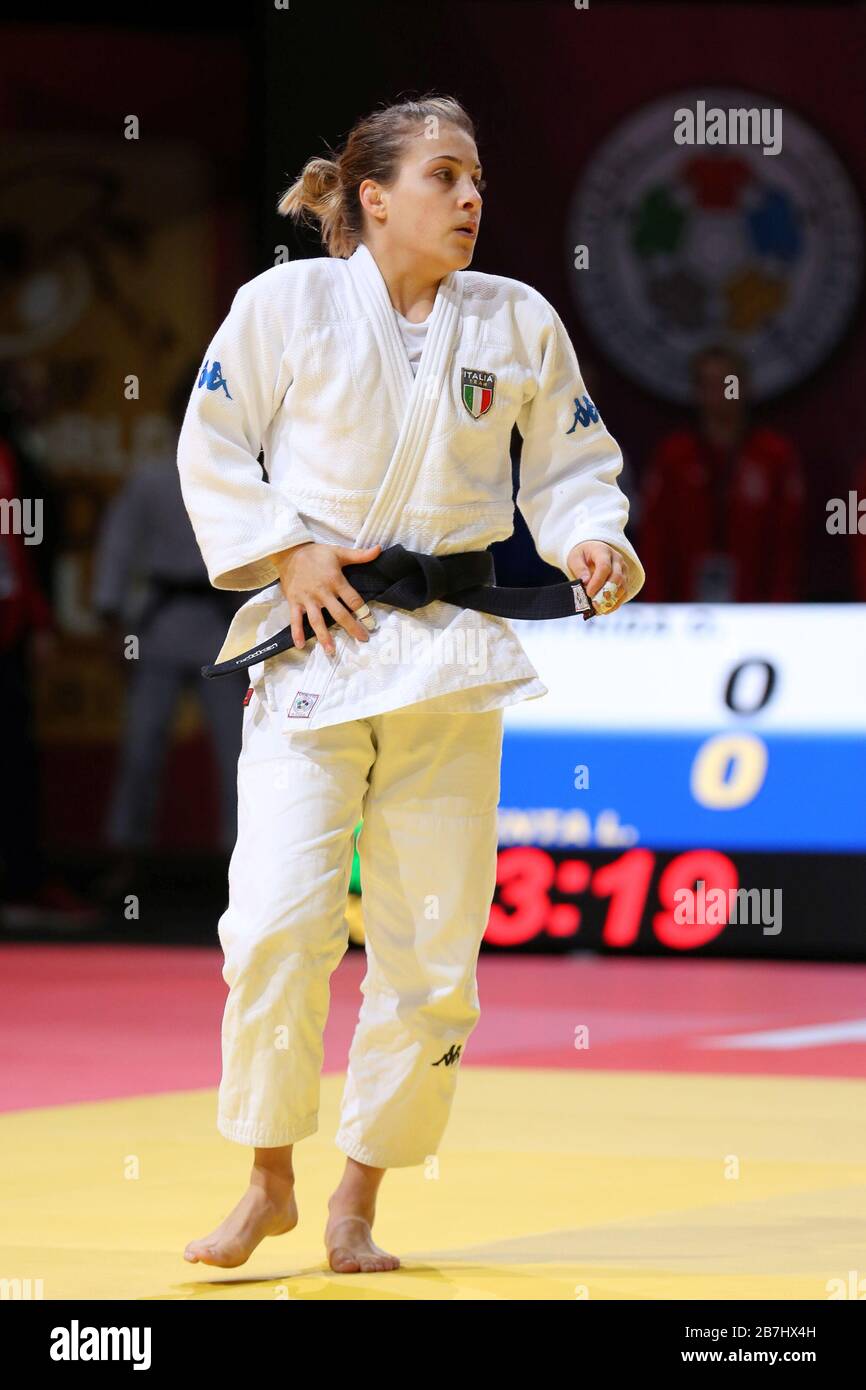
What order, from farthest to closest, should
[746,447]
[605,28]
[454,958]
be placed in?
[605,28]
[746,447]
[454,958]

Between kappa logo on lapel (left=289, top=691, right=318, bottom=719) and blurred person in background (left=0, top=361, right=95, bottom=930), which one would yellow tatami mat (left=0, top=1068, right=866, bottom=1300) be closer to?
kappa logo on lapel (left=289, top=691, right=318, bottom=719)

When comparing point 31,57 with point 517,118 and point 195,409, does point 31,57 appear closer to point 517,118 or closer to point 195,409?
point 517,118

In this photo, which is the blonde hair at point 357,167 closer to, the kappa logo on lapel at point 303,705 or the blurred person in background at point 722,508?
the kappa logo on lapel at point 303,705

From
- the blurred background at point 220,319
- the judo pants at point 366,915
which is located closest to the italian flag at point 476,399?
the judo pants at point 366,915

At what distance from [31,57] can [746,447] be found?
4127mm

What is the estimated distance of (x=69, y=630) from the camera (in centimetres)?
1124

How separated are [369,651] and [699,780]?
4.22 metres

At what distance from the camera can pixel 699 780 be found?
7.44 metres

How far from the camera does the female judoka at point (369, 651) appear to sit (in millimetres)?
3277

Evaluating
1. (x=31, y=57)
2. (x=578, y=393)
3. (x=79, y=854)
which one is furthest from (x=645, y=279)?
(x=578, y=393)

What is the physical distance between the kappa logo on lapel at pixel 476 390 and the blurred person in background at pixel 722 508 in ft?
16.9

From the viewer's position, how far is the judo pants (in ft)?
10.6

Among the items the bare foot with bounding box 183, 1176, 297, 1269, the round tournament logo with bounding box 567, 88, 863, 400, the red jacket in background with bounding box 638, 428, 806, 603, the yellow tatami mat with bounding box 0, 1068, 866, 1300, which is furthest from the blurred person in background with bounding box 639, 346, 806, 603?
the bare foot with bounding box 183, 1176, 297, 1269

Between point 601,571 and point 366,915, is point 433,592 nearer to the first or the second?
point 601,571
